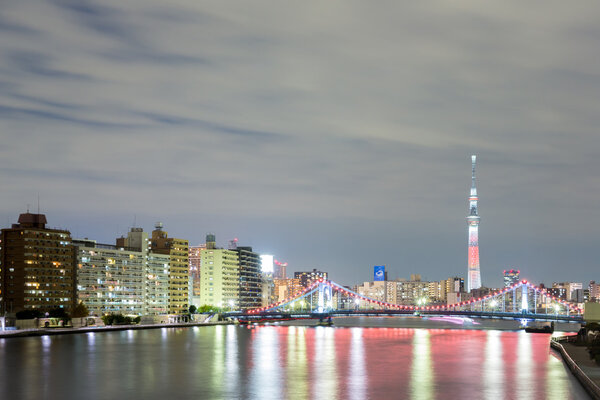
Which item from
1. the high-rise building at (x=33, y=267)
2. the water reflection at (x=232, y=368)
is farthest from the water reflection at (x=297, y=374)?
the high-rise building at (x=33, y=267)

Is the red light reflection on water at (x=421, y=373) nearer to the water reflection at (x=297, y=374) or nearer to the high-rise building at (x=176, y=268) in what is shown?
the water reflection at (x=297, y=374)

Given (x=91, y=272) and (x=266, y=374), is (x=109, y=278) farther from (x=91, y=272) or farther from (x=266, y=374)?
(x=266, y=374)

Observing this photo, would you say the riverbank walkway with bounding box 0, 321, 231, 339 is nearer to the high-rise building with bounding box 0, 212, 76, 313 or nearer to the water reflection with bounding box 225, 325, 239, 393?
the high-rise building with bounding box 0, 212, 76, 313

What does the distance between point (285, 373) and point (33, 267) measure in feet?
330

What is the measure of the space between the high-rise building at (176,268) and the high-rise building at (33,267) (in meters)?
39.8

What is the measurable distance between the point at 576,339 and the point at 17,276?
9964 cm

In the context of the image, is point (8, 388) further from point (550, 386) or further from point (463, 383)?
point (550, 386)

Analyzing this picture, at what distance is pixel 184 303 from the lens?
189875mm

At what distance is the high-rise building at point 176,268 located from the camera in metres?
186

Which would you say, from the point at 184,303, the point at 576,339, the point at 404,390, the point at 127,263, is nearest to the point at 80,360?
the point at 404,390

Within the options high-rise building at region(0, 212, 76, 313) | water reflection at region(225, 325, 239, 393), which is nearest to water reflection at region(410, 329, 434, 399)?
water reflection at region(225, 325, 239, 393)

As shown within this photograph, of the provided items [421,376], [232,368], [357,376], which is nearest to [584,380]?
[421,376]

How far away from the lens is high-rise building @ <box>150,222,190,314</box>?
186 meters

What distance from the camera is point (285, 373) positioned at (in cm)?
5141
